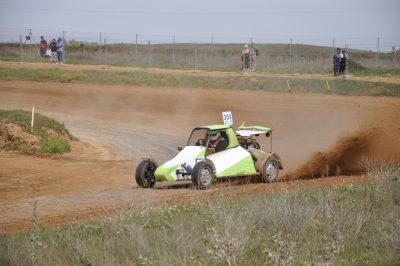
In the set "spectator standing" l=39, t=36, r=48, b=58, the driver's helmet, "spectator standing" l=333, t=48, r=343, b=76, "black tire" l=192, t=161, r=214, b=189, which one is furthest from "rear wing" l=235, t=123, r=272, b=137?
"spectator standing" l=39, t=36, r=48, b=58

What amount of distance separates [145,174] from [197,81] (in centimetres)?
2559

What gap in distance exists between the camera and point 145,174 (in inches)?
726

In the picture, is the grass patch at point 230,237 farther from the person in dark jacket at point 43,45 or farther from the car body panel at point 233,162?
the person in dark jacket at point 43,45

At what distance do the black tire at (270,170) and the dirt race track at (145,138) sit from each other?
65 cm

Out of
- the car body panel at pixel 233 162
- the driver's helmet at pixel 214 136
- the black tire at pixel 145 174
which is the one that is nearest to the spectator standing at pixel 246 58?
the car body panel at pixel 233 162

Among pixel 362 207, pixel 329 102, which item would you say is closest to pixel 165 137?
pixel 329 102

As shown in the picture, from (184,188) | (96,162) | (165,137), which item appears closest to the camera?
(184,188)

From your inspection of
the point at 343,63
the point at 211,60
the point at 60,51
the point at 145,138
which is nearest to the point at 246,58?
the point at 343,63

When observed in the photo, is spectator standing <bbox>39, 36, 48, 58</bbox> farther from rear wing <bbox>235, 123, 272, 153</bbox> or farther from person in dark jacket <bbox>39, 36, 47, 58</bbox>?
rear wing <bbox>235, 123, 272, 153</bbox>

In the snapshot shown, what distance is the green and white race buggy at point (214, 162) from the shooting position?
58.5 ft

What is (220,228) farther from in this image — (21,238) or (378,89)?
(378,89)

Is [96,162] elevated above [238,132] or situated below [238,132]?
below

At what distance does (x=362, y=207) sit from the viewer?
13.7 m

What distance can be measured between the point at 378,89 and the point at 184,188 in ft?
74.5
